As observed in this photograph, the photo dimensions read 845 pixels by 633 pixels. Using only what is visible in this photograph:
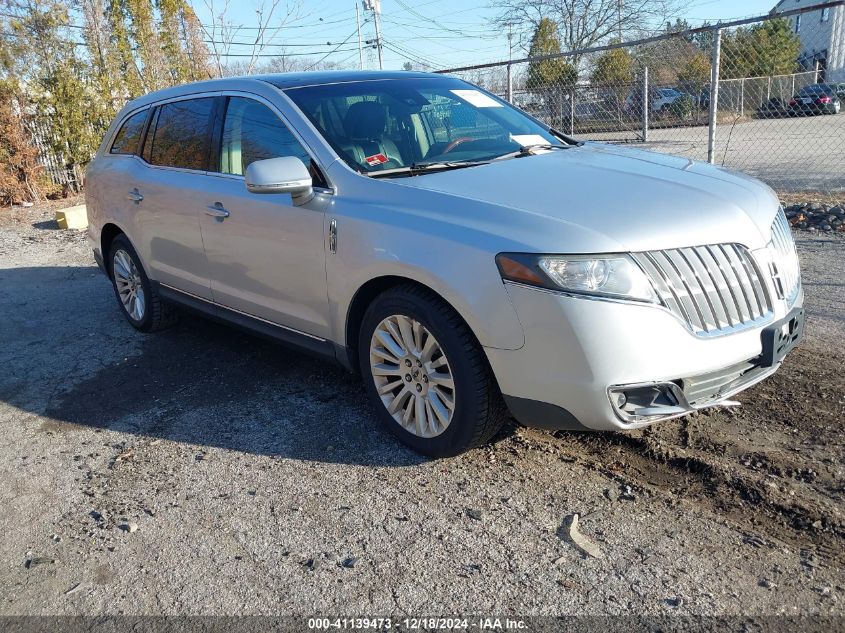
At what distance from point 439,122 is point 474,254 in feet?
4.89

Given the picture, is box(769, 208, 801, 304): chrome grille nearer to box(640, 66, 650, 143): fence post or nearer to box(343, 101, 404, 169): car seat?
box(343, 101, 404, 169): car seat

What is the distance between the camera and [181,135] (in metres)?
4.95

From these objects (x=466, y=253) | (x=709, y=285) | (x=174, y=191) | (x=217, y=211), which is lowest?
(x=709, y=285)

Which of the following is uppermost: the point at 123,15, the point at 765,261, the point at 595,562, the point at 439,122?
the point at 123,15

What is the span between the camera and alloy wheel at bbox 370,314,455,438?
338cm

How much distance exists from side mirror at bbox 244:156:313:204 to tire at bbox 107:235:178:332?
2.25 metres

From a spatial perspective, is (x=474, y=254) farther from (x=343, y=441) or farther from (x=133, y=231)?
(x=133, y=231)

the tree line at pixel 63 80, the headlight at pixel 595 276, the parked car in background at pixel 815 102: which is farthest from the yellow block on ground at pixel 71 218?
the parked car in background at pixel 815 102

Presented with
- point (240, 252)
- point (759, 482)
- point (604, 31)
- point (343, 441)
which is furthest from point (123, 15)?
point (604, 31)

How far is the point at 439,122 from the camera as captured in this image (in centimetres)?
427

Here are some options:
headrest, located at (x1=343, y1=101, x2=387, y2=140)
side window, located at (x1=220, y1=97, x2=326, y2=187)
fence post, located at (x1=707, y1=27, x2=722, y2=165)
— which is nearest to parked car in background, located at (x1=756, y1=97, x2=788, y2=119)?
fence post, located at (x1=707, y1=27, x2=722, y2=165)

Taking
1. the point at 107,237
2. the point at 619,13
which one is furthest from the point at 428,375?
the point at 619,13

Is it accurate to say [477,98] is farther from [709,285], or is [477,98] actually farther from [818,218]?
[818,218]

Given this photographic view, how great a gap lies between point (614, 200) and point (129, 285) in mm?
4216
